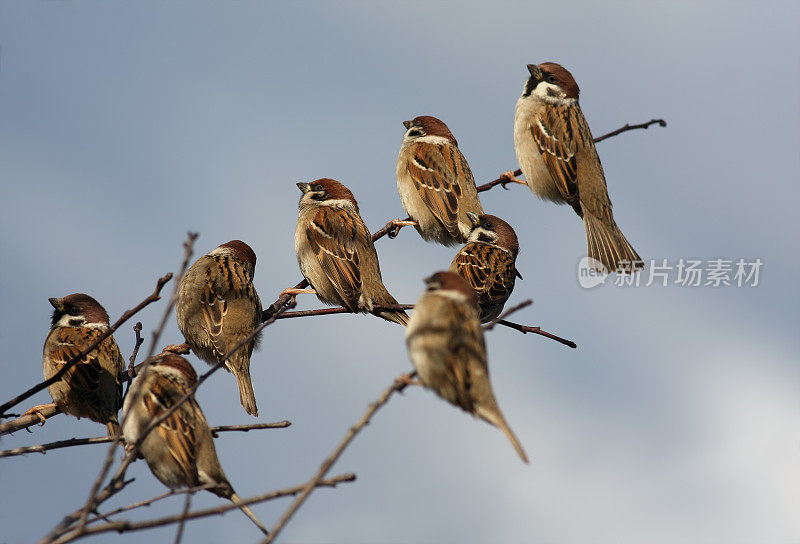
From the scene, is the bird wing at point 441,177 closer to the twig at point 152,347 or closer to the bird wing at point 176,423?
the bird wing at point 176,423

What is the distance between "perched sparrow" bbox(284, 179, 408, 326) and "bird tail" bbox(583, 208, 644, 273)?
5.20 ft

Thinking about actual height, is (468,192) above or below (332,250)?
above

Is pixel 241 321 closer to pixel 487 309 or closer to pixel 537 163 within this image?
pixel 487 309

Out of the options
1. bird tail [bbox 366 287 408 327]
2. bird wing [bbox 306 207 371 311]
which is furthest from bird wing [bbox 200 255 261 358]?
bird tail [bbox 366 287 408 327]

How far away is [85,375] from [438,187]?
3.01 meters

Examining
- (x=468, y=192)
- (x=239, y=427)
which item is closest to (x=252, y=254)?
(x=468, y=192)

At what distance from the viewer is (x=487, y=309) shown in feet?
19.1

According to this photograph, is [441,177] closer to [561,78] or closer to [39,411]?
[561,78]

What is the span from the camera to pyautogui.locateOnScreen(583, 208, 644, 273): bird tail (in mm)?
6066

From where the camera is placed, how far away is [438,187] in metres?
6.67

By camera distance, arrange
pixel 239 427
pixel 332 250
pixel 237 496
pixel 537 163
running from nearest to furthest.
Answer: pixel 239 427 → pixel 237 496 → pixel 332 250 → pixel 537 163

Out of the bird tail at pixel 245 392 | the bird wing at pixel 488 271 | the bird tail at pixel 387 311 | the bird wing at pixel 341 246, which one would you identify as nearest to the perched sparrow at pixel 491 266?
the bird wing at pixel 488 271

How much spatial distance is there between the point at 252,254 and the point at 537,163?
240 centimetres

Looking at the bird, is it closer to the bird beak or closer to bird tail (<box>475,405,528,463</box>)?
bird tail (<box>475,405,528,463</box>)
